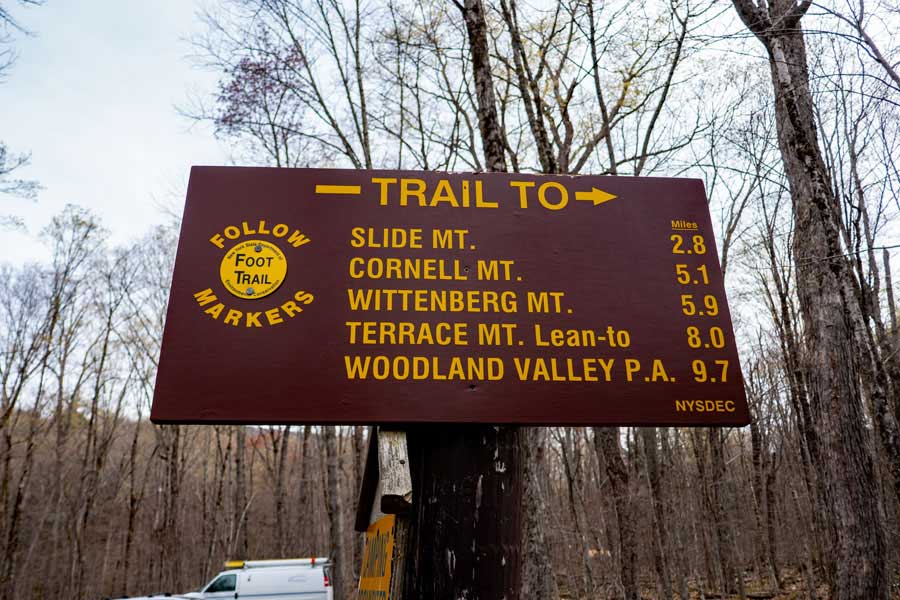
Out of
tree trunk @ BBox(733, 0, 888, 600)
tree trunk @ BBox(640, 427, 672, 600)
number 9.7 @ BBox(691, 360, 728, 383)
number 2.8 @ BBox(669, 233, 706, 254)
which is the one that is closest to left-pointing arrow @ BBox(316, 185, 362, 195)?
number 2.8 @ BBox(669, 233, 706, 254)

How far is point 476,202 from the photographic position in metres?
2.94

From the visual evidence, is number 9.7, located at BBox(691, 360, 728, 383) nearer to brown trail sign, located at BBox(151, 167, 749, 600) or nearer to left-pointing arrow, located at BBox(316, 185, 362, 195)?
brown trail sign, located at BBox(151, 167, 749, 600)

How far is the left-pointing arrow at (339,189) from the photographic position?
291cm

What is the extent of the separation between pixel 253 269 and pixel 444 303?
36.2 inches

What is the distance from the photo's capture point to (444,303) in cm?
266

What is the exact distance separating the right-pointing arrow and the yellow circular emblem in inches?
61.6

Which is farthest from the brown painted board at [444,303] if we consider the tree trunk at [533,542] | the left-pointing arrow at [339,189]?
the tree trunk at [533,542]

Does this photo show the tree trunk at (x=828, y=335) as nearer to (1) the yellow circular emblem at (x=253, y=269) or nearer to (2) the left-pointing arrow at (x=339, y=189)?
(2) the left-pointing arrow at (x=339, y=189)

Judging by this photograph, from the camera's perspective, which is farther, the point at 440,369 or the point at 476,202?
the point at 476,202

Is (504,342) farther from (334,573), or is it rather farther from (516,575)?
(334,573)

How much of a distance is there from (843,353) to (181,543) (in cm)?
2665

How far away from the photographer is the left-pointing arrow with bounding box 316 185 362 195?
2912 millimetres

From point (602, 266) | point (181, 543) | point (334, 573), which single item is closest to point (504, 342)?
point (602, 266)

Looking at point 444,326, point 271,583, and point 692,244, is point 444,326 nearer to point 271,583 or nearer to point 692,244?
point 692,244
